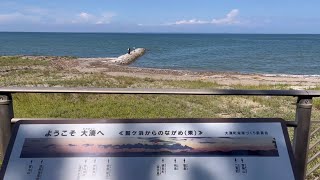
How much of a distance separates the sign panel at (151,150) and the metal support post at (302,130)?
0.60 metres

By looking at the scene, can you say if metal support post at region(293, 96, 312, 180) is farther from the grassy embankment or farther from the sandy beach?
the sandy beach

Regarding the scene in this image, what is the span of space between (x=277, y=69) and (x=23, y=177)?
49.8m

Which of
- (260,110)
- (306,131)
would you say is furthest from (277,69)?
(306,131)

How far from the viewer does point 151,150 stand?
8.46ft

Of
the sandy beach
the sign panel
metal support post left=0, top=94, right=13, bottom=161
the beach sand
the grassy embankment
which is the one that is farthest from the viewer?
the beach sand

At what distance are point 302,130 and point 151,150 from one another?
4.86ft

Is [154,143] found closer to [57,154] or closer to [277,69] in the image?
[57,154]

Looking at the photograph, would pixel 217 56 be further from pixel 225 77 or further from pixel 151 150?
pixel 151 150

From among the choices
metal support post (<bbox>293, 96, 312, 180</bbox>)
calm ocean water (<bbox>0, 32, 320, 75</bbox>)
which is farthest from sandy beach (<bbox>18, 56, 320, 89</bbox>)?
metal support post (<bbox>293, 96, 312, 180</bbox>)

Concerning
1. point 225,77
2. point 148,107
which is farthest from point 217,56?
point 148,107

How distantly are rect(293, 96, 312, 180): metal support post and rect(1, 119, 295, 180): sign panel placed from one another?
0.60 meters

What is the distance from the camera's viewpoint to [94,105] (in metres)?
12.7

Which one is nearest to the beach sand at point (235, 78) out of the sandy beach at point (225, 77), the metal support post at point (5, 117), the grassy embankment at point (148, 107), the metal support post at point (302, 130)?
the sandy beach at point (225, 77)

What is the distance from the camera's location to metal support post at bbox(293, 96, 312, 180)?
10.7 feet
